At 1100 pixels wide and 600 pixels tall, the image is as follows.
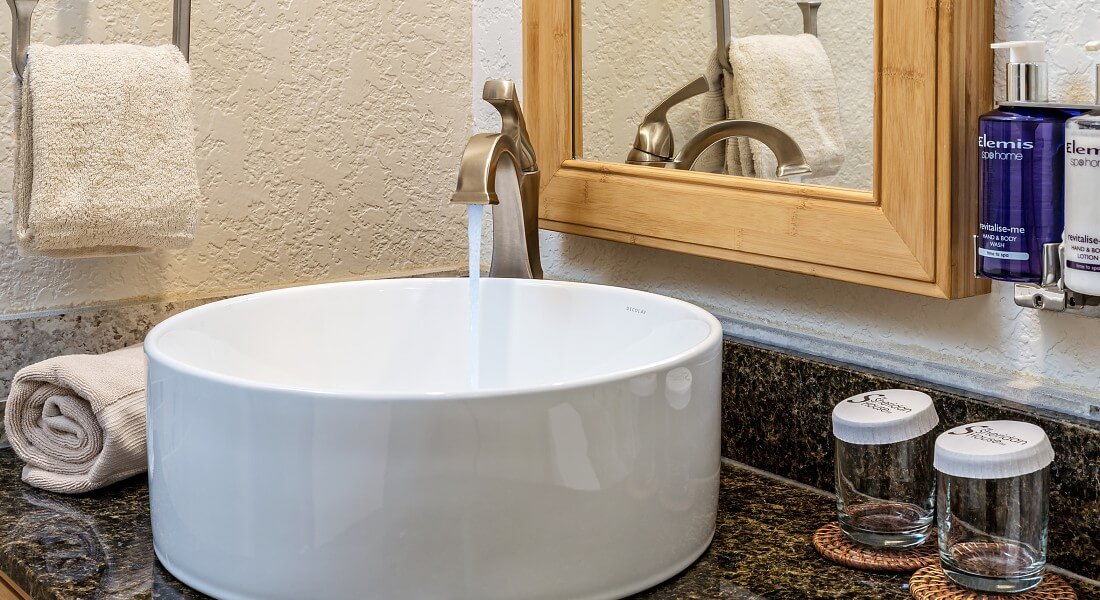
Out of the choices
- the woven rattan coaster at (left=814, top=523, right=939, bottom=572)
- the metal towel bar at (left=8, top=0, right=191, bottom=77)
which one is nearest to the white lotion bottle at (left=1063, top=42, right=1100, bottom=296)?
the woven rattan coaster at (left=814, top=523, right=939, bottom=572)

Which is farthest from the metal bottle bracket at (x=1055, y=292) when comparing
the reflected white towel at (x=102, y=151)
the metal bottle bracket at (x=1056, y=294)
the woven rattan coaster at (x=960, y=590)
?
the reflected white towel at (x=102, y=151)

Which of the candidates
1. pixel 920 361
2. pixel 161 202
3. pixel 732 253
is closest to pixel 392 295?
pixel 161 202

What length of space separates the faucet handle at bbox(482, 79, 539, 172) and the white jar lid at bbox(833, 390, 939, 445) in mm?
482

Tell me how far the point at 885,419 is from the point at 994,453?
4.0 inches

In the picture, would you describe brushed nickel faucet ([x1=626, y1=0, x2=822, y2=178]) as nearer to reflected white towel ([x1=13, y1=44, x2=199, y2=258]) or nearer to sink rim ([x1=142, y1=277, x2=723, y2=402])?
sink rim ([x1=142, y1=277, x2=723, y2=402])

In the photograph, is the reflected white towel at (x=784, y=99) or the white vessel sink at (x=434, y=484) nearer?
the white vessel sink at (x=434, y=484)

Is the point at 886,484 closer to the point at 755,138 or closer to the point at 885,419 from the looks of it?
the point at 885,419

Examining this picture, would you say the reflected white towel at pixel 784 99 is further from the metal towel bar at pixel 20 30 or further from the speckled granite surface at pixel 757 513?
the metal towel bar at pixel 20 30

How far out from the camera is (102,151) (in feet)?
3.48

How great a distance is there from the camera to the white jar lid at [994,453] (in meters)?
0.76

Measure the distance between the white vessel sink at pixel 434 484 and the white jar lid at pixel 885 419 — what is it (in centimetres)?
10

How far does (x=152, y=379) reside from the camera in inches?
33.2

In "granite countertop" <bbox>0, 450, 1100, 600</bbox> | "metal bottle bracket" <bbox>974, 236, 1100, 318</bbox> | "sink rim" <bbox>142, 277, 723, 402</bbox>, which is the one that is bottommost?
"granite countertop" <bbox>0, 450, 1100, 600</bbox>

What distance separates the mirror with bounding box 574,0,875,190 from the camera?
1004 millimetres
